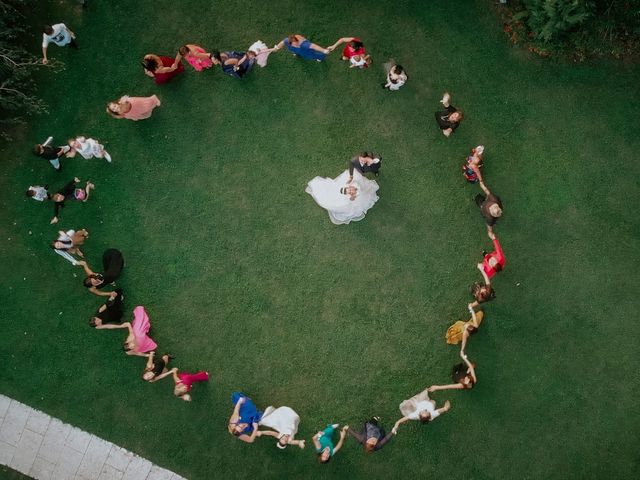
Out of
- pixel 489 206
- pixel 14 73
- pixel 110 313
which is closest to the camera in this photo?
pixel 14 73

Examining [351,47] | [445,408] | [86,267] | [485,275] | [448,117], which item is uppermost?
[351,47]

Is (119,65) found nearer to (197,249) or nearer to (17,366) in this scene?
(197,249)

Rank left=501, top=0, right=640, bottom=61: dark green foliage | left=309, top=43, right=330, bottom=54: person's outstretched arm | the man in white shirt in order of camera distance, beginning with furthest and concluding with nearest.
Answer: left=309, top=43, right=330, bottom=54: person's outstretched arm
the man in white shirt
left=501, top=0, right=640, bottom=61: dark green foliage

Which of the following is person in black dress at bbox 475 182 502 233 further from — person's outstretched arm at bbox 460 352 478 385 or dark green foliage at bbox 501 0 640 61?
dark green foliage at bbox 501 0 640 61

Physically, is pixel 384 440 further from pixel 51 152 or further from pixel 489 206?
pixel 51 152

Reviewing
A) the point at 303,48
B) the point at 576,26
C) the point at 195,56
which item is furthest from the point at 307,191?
the point at 576,26

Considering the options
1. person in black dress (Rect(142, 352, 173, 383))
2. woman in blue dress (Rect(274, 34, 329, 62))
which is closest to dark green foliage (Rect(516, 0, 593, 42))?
woman in blue dress (Rect(274, 34, 329, 62))

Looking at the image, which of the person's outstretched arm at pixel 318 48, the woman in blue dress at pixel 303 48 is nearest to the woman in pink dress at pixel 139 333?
the woman in blue dress at pixel 303 48

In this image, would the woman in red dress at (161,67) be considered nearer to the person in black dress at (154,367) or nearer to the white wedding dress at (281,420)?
the person in black dress at (154,367)
